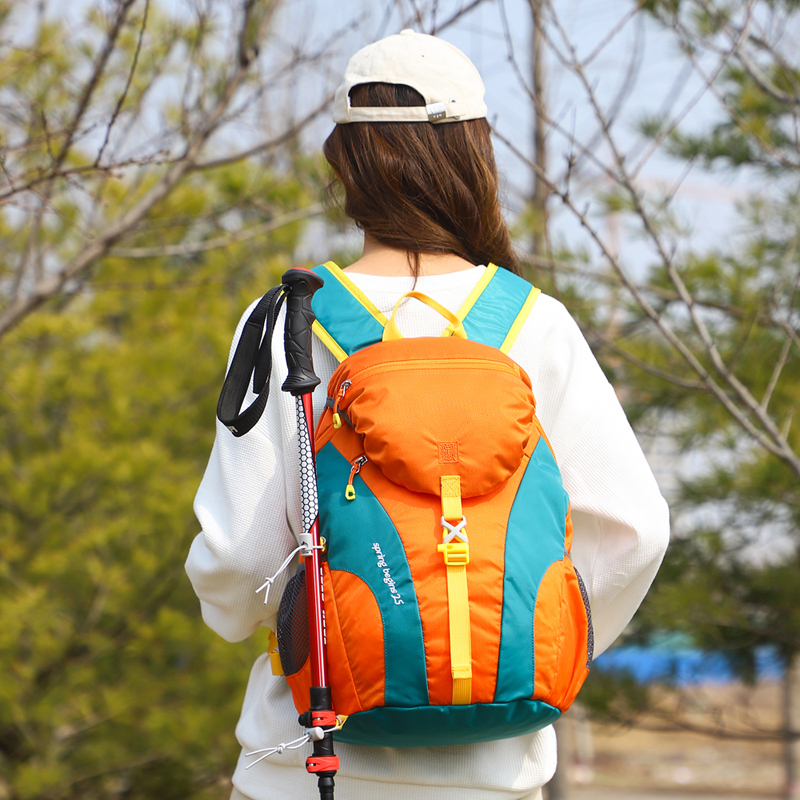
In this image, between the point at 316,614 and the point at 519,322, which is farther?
the point at 519,322

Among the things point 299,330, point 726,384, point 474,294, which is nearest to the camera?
point 299,330

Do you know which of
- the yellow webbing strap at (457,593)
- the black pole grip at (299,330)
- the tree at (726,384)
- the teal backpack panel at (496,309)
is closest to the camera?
the yellow webbing strap at (457,593)

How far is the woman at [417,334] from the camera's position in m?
1.00

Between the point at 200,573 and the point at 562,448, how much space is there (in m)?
0.46

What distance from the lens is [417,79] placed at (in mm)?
1062

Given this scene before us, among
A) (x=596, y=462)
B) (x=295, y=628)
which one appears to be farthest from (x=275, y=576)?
(x=596, y=462)

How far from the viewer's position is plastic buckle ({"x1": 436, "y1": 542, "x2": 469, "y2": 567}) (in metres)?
0.85

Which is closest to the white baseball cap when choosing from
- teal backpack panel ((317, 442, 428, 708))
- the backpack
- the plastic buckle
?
the backpack

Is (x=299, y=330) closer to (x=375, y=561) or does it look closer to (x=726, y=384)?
(x=375, y=561)

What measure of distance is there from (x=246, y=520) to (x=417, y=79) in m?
0.58

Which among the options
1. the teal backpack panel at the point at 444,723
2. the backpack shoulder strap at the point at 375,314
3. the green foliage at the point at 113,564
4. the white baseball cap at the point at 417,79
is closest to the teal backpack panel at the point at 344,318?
the backpack shoulder strap at the point at 375,314

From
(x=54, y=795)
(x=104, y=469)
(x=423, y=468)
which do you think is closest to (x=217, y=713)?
(x=54, y=795)

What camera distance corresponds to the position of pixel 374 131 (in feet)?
3.53

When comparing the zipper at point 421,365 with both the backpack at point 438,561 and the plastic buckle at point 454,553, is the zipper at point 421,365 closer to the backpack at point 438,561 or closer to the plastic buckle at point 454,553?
the backpack at point 438,561
